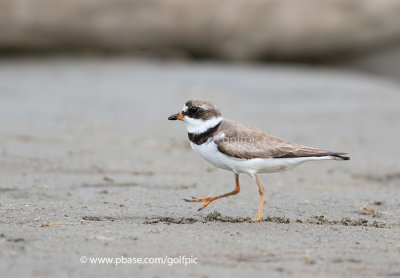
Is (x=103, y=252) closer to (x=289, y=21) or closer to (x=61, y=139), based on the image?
(x=61, y=139)

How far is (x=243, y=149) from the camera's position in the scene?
486 cm

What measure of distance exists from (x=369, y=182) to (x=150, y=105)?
167 inches

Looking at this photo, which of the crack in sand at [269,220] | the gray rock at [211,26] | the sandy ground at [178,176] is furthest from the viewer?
the gray rock at [211,26]

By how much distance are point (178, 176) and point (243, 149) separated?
171 centimetres

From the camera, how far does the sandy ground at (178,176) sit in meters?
3.63

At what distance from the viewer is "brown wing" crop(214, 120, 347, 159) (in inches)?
190

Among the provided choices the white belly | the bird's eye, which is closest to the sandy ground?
the white belly

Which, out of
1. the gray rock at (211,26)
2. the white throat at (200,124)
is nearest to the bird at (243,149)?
the white throat at (200,124)

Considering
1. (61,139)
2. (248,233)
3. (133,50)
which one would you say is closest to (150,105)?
(61,139)

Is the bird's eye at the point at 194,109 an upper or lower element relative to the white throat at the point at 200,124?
upper

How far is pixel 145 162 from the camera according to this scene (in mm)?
6934

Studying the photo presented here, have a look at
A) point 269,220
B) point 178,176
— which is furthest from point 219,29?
point 269,220

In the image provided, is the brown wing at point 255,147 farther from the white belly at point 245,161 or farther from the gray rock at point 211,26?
the gray rock at point 211,26

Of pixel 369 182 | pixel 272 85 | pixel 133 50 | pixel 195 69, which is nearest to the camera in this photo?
pixel 369 182
